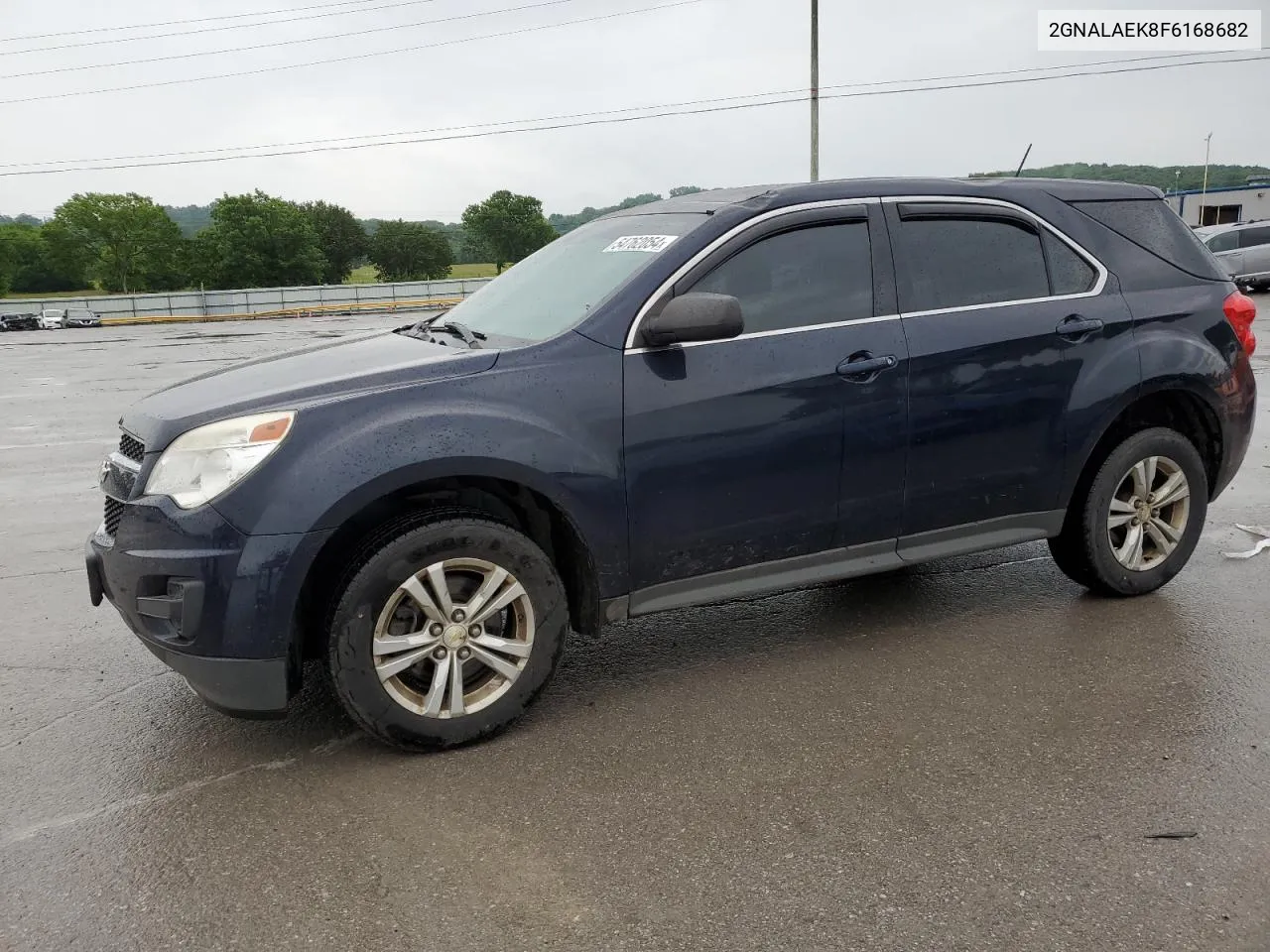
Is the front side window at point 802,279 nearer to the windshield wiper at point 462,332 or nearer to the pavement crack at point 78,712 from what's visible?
the windshield wiper at point 462,332

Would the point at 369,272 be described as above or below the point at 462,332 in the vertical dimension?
above

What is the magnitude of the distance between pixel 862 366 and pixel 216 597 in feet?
7.92

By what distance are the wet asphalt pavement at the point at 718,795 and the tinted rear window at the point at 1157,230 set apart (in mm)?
1556

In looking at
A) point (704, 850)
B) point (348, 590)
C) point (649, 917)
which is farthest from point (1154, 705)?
point (348, 590)

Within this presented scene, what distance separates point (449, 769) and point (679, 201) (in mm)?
2548

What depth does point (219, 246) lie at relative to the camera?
110062 mm

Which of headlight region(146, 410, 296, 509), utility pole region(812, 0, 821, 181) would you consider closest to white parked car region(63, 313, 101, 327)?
utility pole region(812, 0, 821, 181)

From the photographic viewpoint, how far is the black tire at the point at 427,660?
3.18m

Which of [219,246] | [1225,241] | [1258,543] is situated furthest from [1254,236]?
[219,246]

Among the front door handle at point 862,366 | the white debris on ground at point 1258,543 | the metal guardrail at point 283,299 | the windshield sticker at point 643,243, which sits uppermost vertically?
the metal guardrail at point 283,299

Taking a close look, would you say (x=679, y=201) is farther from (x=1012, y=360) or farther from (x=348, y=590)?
(x=348, y=590)

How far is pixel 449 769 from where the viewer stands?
3.27 meters

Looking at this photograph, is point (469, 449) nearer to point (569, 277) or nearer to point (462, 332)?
point (462, 332)

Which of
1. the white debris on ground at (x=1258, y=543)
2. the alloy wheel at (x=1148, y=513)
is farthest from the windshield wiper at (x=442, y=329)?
the white debris on ground at (x=1258, y=543)
